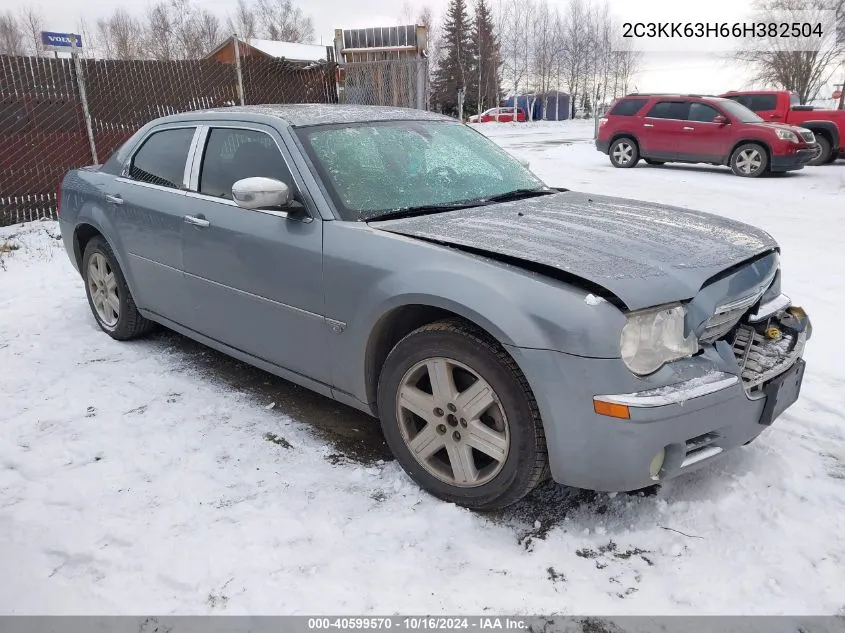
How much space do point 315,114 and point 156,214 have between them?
121 cm

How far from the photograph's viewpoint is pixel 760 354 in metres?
2.74

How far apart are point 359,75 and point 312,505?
10.9 metres

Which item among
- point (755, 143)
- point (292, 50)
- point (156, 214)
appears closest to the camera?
point (156, 214)

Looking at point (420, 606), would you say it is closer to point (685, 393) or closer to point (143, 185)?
point (685, 393)

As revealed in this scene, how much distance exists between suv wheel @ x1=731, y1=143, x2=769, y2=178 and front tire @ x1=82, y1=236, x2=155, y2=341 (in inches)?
456

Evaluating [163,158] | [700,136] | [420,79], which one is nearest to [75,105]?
[420,79]

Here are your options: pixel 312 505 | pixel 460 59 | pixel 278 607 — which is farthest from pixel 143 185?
pixel 460 59

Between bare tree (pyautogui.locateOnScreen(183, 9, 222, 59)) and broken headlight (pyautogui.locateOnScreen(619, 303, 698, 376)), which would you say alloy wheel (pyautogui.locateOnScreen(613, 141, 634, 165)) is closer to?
broken headlight (pyautogui.locateOnScreen(619, 303, 698, 376))

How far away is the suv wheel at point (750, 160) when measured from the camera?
1229cm

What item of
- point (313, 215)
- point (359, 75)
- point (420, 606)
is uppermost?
point (359, 75)

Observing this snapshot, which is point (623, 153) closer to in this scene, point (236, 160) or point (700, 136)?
point (700, 136)

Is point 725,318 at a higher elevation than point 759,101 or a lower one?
lower

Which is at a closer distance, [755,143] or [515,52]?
[755,143]

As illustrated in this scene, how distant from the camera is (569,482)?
2443 mm
